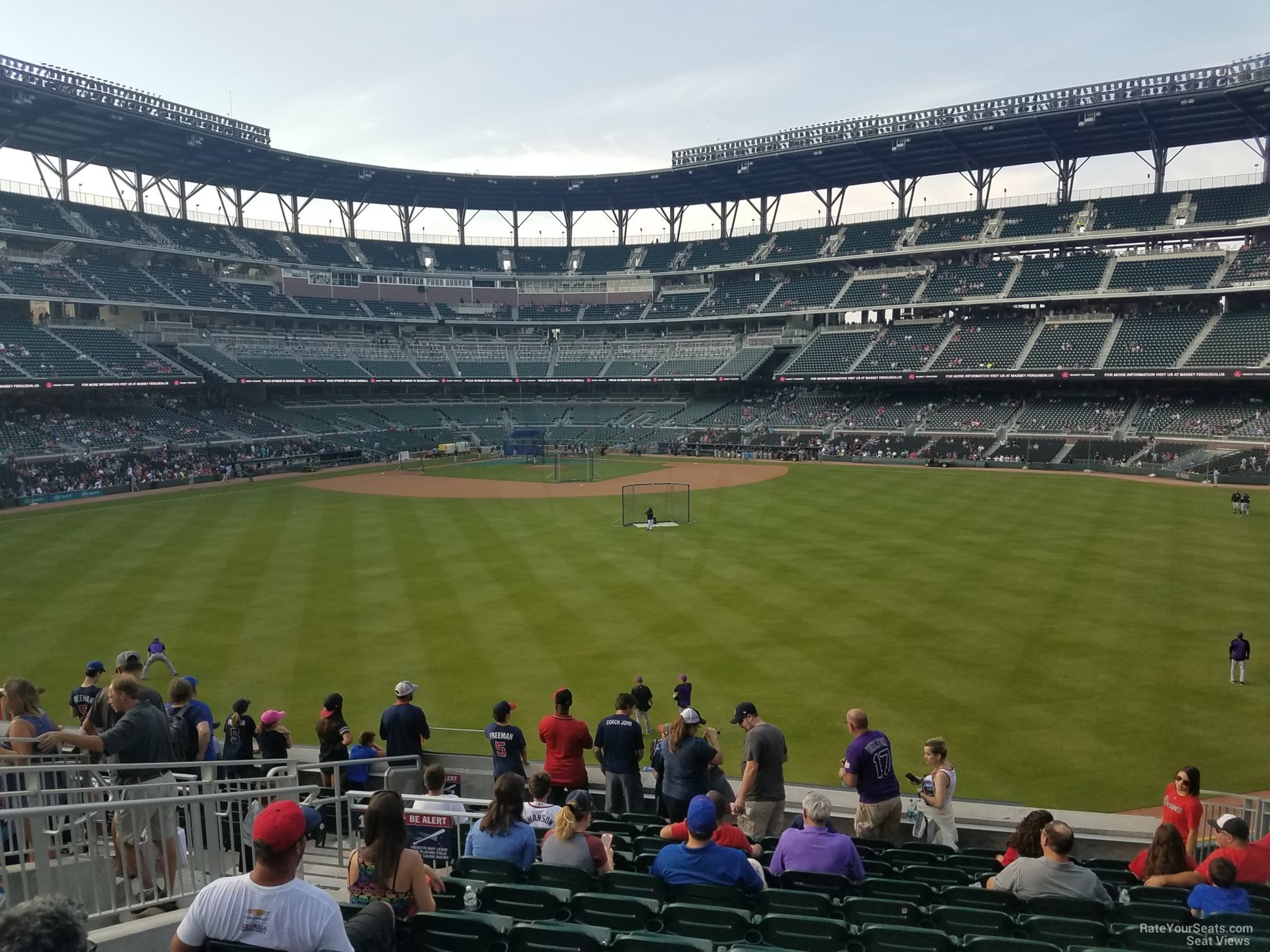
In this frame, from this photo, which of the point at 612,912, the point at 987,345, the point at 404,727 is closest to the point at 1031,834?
the point at 612,912

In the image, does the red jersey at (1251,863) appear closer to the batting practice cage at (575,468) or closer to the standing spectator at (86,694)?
the standing spectator at (86,694)

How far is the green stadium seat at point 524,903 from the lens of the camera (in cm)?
543

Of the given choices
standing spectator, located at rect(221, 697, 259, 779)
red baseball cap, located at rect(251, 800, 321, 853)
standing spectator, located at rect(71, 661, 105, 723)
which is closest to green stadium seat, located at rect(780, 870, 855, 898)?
red baseball cap, located at rect(251, 800, 321, 853)

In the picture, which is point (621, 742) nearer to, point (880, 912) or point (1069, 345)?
point (880, 912)

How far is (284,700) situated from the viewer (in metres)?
16.0

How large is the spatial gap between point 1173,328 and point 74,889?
74.3 meters

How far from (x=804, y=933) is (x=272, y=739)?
7.53 meters

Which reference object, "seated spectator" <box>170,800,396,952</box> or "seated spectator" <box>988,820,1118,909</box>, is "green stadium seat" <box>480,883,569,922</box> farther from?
"seated spectator" <box>988,820,1118,909</box>

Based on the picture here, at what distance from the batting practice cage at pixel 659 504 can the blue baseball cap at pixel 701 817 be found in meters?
30.5

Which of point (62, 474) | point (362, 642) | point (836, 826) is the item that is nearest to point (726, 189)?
point (62, 474)

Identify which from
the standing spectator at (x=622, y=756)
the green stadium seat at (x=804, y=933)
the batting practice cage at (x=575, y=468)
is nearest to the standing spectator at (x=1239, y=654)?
the standing spectator at (x=622, y=756)

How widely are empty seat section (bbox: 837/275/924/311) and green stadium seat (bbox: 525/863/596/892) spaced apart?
77.6 metres

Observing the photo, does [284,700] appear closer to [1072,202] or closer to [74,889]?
[74,889]

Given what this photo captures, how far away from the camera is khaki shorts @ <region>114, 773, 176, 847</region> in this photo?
6.25m
